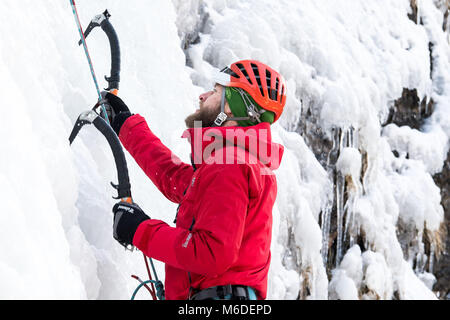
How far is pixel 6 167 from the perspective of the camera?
1.23m

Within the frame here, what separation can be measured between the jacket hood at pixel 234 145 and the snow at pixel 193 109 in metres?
0.51

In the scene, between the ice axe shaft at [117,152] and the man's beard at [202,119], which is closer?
the ice axe shaft at [117,152]

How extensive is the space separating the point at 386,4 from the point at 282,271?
6641 millimetres

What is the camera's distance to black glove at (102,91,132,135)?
223 cm

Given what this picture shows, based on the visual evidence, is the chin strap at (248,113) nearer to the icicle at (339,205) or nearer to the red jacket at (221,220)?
the red jacket at (221,220)

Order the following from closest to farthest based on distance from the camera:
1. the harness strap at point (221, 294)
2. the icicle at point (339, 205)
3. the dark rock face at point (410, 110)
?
the harness strap at point (221, 294) → the icicle at point (339, 205) → the dark rock face at point (410, 110)

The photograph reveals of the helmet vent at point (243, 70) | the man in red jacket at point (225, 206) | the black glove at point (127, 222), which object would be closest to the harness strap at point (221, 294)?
the man in red jacket at point (225, 206)

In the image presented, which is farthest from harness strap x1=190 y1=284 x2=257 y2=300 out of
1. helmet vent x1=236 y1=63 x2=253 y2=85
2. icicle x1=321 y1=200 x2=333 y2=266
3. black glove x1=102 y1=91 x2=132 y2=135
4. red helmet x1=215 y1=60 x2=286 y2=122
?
icicle x1=321 y1=200 x2=333 y2=266

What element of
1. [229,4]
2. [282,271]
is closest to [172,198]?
[282,271]

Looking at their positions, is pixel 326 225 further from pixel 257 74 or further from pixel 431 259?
pixel 257 74

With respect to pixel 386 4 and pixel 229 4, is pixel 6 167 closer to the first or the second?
pixel 229 4

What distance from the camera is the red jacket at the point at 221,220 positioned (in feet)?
4.83

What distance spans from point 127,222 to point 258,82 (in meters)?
0.86

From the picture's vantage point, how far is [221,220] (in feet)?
4.79
